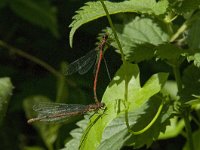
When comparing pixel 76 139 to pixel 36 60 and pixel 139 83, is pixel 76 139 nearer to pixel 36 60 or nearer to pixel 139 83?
pixel 139 83

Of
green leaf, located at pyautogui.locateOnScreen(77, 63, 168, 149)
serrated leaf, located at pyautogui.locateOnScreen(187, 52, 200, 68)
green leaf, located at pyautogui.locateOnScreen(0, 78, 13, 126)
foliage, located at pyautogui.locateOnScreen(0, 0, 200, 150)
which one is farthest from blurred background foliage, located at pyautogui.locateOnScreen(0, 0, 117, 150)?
serrated leaf, located at pyautogui.locateOnScreen(187, 52, 200, 68)

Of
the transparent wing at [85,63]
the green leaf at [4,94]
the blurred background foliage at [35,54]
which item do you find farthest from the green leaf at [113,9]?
the blurred background foliage at [35,54]

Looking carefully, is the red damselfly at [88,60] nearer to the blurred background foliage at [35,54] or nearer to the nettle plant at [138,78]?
the nettle plant at [138,78]

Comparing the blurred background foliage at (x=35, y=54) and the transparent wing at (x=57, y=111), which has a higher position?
the blurred background foliage at (x=35, y=54)

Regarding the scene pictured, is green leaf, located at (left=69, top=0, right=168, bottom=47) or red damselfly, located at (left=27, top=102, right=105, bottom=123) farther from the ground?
green leaf, located at (left=69, top=0, right=168, bottom=47)

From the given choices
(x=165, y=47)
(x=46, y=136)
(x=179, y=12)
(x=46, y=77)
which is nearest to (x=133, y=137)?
(x=165, y=47)

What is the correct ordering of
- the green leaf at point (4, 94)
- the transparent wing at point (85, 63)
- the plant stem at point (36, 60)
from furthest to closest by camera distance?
1. the plant stem at point (36, 60)
2. the green leaf at point (4, 94)
3. the transparent wing at point (85, 63)

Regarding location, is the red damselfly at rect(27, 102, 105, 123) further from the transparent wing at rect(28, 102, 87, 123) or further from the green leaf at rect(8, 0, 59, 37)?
the green leaf at rect(8, 0, 59, 37)

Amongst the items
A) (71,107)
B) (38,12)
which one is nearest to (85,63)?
(71,107)
